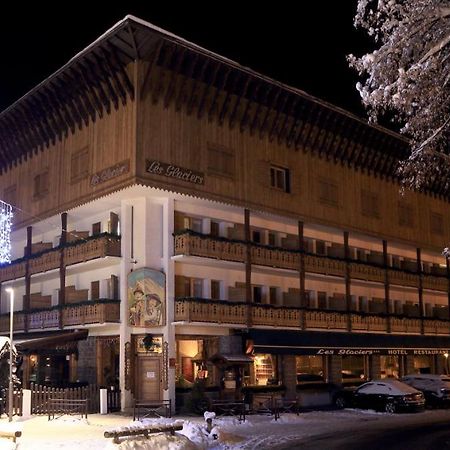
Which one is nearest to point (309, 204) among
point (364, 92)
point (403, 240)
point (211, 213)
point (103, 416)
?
point (211, 213)

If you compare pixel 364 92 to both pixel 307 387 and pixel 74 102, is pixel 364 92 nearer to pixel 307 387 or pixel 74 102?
pixel 74 102

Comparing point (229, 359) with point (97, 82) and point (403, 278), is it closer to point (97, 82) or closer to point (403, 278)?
point (97, 82)

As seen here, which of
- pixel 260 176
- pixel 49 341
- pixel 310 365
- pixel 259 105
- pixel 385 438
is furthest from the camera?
pixel 310 365

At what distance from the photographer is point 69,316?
1460 inches

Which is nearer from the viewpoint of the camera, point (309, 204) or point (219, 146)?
point (219, 146)

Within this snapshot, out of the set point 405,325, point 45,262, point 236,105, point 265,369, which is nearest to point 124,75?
point 236,105

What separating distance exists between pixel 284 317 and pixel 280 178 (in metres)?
8.23

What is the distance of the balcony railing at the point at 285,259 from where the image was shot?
3538 centimetres

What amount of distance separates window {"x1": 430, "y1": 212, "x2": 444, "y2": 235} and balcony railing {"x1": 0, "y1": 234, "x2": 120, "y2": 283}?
2744 centimetres

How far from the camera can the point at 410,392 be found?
34.7m

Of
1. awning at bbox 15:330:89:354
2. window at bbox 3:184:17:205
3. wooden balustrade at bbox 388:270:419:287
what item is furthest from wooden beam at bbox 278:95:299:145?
window at bbox 3:184:17:205

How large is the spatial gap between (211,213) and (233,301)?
497 cm

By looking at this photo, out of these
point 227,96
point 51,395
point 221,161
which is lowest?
point 51,395

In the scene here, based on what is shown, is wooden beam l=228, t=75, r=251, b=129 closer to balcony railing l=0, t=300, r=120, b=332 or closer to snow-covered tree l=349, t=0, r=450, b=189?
balcony railing l=0, t=300, r=120, b=332
